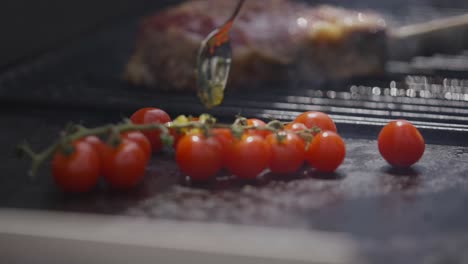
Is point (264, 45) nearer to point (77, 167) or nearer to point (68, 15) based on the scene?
point (68, 15)

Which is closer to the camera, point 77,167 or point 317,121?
point 77,167

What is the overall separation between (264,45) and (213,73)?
813mm

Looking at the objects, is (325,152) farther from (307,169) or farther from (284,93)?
(284,93)

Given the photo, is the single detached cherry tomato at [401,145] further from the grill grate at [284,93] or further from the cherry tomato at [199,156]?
the cherry tomato at [199,156]

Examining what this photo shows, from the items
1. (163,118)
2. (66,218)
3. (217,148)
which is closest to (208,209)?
(217,148)

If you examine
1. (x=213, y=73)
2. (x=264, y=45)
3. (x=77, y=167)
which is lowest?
(x=77, y=167)

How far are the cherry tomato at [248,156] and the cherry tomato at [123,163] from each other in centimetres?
26

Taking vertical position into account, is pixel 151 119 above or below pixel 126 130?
above

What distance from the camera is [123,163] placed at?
2086 mm

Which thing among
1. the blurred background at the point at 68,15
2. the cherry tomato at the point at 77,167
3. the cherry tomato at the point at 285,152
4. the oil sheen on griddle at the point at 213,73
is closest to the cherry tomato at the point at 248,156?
the cherry tomato at the point at 285,152

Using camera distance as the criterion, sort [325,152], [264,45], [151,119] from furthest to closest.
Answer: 1. [264,45]
2. [151,119]
3. [325,152]

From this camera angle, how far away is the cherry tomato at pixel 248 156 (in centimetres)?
218

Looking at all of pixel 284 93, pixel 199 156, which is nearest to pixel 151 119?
pixel 199 156

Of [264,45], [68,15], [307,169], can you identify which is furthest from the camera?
[68,15]
